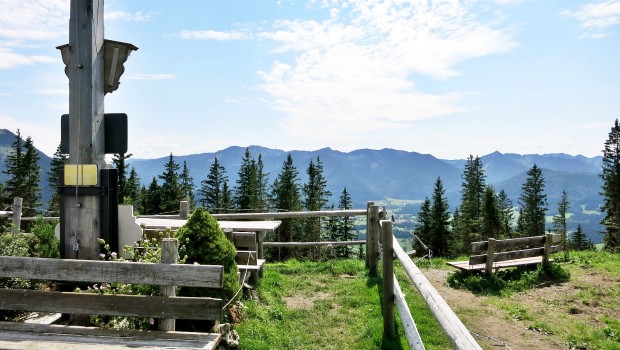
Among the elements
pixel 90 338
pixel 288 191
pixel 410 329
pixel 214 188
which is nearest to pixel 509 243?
pixel 410 329

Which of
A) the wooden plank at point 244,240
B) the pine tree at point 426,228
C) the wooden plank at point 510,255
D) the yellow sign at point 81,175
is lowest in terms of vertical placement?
the pine tree at point 426,228

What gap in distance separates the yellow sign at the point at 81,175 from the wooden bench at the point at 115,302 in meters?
1.33

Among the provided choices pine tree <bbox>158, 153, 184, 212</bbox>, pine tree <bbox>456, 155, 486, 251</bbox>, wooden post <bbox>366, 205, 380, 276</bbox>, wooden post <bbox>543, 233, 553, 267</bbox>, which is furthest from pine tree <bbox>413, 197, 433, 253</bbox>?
wooden post <bbox>366, 205, 380, 276</bbox>

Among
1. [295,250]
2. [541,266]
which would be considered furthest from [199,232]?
[295,250]

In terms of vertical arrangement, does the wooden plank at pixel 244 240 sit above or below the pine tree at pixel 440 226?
above

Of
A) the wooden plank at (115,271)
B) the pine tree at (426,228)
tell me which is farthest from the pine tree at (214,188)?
the wooden plank at (115,271)

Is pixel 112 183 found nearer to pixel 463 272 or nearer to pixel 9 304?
pixel 9 304

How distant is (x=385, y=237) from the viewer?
19.2ft

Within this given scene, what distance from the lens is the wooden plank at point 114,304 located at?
4.18 meters

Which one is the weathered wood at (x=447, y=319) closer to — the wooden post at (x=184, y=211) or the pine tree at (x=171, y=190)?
the wooden post at (x=184, y=211)

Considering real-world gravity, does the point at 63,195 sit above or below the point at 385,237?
above

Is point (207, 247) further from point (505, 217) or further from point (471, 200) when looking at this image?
point (505, 217)

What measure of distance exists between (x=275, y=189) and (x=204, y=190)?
1029cm

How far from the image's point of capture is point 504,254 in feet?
37.2
